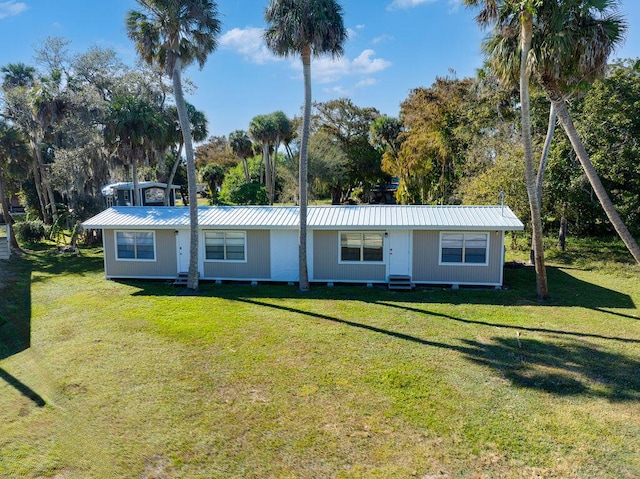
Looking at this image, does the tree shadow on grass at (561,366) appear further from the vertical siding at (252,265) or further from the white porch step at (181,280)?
the white porch step at (181,280)

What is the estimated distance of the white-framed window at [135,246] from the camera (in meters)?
15.8

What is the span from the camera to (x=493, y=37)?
12.2 meters

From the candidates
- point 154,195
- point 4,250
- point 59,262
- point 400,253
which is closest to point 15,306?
point 59,262

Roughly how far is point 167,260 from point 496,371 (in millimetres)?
11851

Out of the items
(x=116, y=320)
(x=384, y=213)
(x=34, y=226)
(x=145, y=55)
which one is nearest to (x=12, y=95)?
(x=34, y=226)

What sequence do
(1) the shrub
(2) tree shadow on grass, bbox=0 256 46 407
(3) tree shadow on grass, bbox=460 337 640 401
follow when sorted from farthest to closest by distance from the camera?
1. (1) the shrub
2. (2) tree shadow on grass, bbox=0 256 46 407
3. (3) tree shadow on grass, bbox=460 337 640 401

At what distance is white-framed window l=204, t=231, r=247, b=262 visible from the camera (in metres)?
15.3

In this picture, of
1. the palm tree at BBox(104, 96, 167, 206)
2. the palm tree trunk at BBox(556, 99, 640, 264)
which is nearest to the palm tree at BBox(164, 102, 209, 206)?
the palm tree at BBox(104, 96, 167, 206)

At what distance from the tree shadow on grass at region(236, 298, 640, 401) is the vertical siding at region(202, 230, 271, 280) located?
242 inches

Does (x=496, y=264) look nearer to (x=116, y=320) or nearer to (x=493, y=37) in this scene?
(x=493, y=37)

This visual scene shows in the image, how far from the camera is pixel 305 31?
12.5 metres

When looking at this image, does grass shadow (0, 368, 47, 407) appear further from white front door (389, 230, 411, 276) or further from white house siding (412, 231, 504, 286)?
white house siding (412, 231, 504, 286)

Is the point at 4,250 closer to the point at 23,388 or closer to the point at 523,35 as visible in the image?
the point at 23,388

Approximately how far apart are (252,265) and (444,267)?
6564 mm
